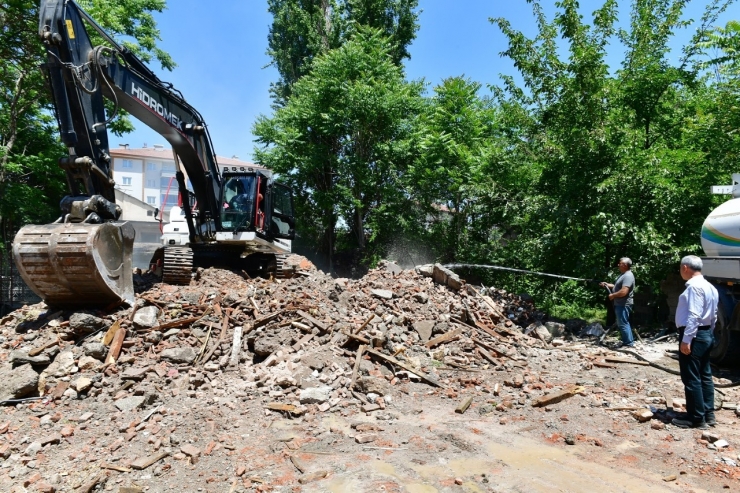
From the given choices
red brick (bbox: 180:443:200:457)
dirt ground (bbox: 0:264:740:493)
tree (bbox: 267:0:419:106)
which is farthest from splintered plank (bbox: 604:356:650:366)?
tree (bbox: 267:0:419:106)

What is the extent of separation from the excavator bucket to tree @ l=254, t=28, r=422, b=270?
1238 cm

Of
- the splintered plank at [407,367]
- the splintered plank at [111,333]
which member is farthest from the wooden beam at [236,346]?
the splintered plank at [407,367]

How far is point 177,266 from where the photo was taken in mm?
10031

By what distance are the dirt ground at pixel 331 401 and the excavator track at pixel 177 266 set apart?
0.42m

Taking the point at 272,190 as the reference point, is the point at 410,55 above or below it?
above

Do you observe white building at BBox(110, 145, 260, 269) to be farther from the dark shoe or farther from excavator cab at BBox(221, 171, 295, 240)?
the dark shoe

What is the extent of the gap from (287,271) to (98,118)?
17.3ft

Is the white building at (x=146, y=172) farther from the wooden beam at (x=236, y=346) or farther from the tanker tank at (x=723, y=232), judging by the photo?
the tanker tank at (x=723, y=232)

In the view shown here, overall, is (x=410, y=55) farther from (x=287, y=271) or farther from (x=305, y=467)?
(x=305, y=467)

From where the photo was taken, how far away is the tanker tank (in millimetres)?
7734

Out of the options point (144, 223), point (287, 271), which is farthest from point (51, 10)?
point (144, 223)

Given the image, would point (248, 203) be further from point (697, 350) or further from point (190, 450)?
point (697, 350)

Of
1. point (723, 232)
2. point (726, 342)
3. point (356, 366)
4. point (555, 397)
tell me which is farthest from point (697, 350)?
point (356, 366)

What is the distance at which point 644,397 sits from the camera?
6535 millimetres
